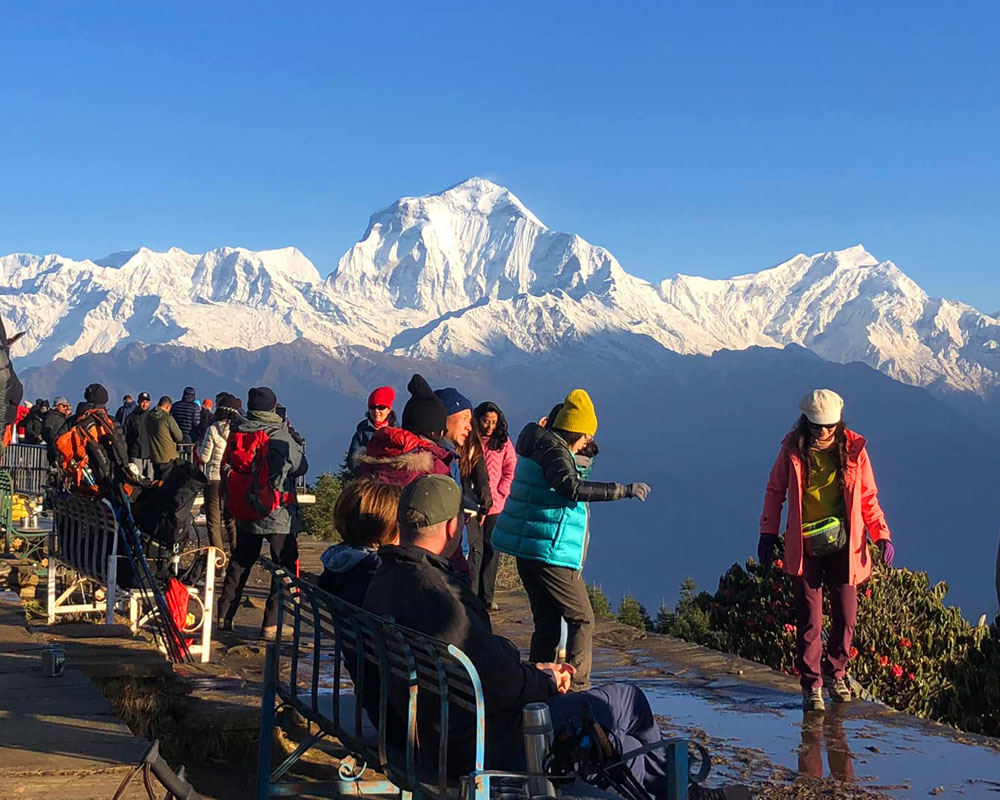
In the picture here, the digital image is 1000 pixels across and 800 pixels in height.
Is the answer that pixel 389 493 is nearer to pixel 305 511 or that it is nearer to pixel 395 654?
pixel 395 654

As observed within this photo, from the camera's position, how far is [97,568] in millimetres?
6852

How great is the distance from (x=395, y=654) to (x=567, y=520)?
2401 mm

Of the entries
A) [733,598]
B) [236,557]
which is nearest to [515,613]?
[733,598]

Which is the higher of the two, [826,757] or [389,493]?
[389,493]

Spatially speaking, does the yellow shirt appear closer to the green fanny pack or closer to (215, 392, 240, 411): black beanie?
the green fanny pack

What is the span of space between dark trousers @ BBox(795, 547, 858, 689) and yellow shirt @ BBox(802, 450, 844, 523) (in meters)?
0.20

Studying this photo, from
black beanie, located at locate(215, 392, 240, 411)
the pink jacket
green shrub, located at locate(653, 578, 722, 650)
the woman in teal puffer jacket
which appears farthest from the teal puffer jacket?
black beanie, located at locate(215, 392, 240, 411)

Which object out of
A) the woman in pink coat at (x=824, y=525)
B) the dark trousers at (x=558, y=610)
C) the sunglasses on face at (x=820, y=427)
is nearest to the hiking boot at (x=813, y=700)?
the woman in pink coat at (x=824, y=525)

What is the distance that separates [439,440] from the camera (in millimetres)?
6496

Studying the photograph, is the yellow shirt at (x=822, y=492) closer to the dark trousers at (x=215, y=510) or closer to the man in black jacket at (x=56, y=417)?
the dark trousers at (x=215, y=510)

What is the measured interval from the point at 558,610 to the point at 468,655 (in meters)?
2.57

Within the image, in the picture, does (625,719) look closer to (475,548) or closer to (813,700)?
(813,700)

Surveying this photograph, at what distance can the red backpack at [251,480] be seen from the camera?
7281 mm

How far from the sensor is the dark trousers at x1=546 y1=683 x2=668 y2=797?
11.1ft
